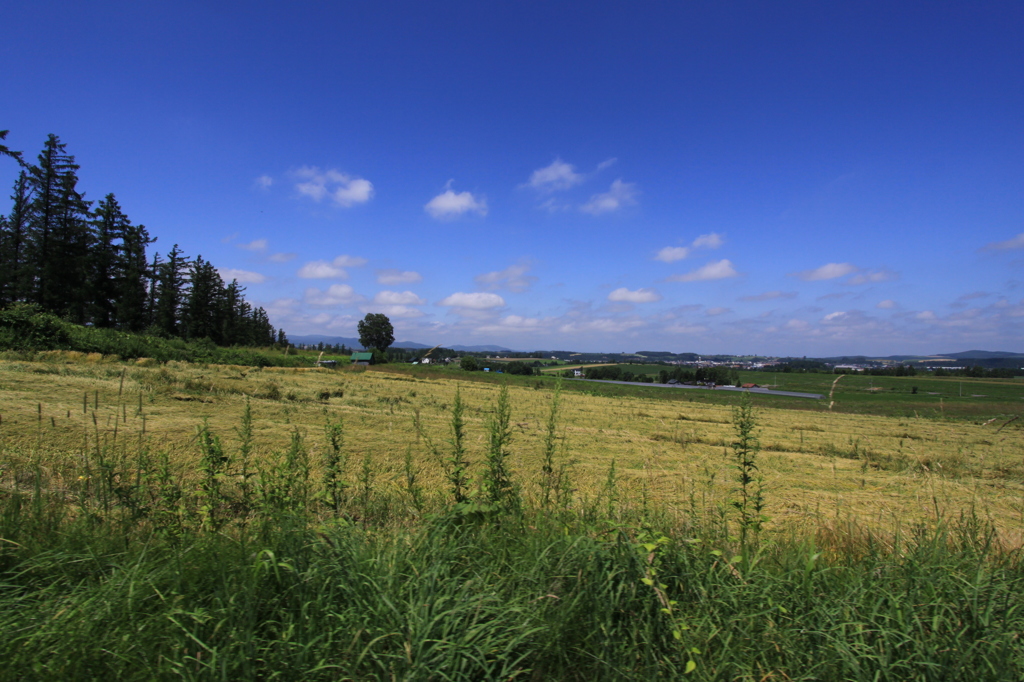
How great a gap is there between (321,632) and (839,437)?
18977 mm

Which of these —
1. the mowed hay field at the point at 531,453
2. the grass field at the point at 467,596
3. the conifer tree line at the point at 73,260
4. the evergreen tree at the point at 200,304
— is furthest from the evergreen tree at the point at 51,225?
the grass field at the point at 467,596

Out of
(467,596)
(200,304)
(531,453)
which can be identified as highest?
(200,304)

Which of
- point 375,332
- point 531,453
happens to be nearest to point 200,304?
point 375,332

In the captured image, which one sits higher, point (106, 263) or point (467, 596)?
point (106, 263)

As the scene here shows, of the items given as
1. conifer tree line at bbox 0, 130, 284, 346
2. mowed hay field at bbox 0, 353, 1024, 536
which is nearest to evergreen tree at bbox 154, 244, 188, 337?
conifer tree line at bbox 0, 130, 284, 346

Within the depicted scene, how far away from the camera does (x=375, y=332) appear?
8350cm

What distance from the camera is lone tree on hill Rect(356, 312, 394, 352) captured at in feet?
273

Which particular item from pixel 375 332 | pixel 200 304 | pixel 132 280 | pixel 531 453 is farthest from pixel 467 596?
pixel 375 332

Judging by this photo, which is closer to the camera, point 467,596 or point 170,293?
point 467,596

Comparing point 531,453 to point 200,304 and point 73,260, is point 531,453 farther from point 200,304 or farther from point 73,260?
point 200,304

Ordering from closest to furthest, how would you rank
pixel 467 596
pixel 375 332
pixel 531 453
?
1. pixel 467 596
2. pixel 531 453
3. pixel 375 332

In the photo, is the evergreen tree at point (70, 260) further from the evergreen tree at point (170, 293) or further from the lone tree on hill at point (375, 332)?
the lone tree on hill at point (375, 332)

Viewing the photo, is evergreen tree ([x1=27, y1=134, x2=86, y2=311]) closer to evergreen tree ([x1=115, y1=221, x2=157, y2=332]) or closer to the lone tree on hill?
evergreen tree ([x1=115, y1=221, x2=157, y2=332])

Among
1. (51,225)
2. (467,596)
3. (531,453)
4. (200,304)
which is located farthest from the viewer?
(200,304)
